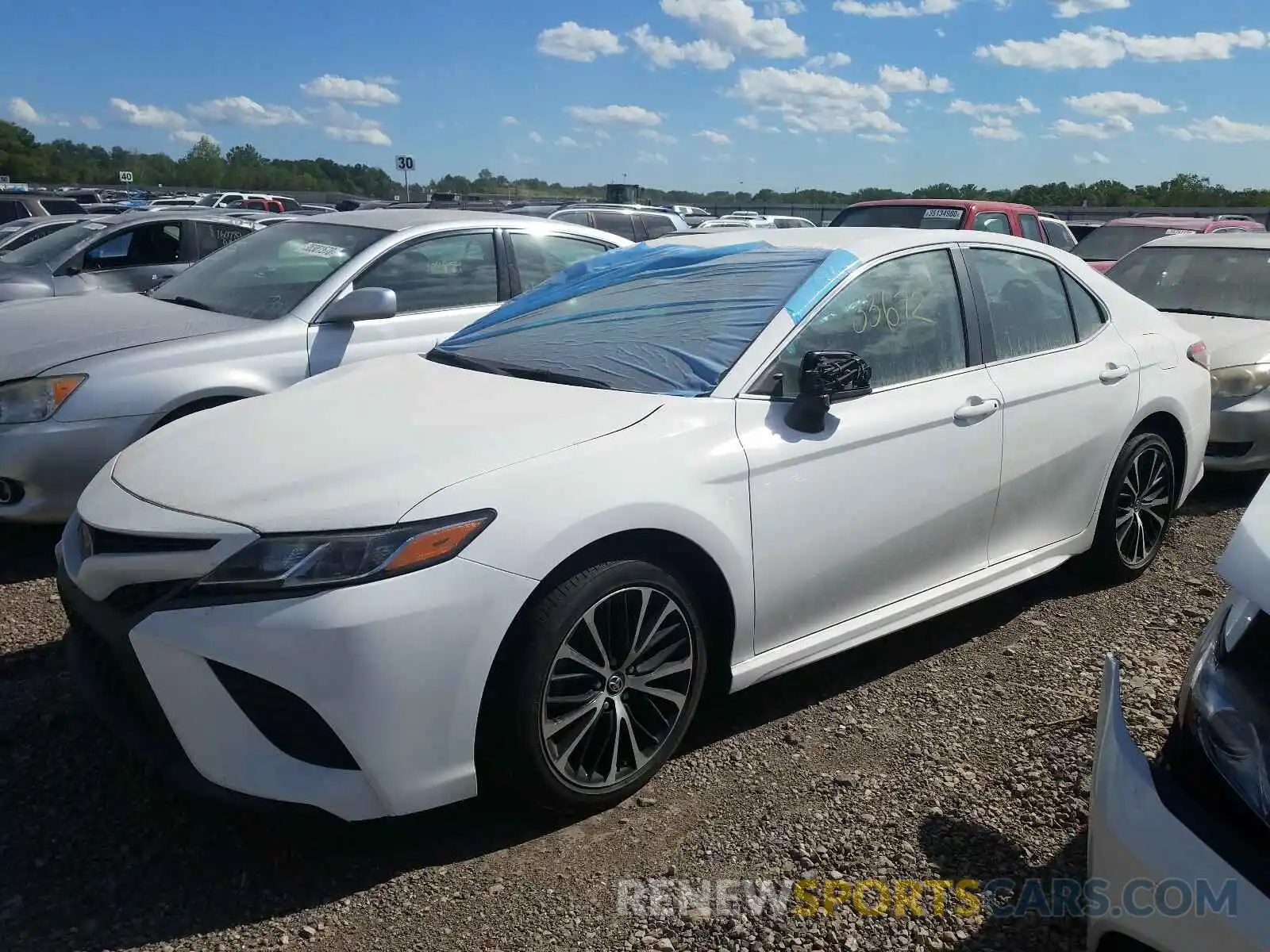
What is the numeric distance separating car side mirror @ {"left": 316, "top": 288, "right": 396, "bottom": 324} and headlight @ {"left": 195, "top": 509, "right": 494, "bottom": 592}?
106 inches

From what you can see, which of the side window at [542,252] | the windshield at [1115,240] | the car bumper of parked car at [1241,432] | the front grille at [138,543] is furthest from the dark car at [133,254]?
the windshield at [1115,240]

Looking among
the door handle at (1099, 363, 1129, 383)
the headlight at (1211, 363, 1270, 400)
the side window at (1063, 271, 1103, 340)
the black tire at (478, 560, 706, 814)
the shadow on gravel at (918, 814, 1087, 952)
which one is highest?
the side window at (1063, 271, 1103, 340)

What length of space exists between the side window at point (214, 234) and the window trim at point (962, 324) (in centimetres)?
757

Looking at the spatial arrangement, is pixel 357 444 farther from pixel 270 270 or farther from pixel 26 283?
pixel 26 283

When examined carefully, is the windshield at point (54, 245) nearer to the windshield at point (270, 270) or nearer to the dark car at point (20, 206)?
the windshield at point (270, 270)

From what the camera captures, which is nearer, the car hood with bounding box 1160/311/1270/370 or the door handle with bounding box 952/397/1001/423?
the door handle with bounding box 952/397/1001/423

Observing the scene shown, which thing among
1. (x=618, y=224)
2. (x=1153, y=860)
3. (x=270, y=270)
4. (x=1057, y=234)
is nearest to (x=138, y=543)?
(x=1153, y=860)

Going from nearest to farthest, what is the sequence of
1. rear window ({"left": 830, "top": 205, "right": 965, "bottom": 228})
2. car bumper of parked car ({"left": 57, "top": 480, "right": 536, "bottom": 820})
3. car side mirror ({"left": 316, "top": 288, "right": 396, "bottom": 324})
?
car bumper of parked car ({"left": 57, "top": 480, "right": 536, "bottom": 820}) → car side mirror ({"left": 316, "top": 288, "right": 396, "bottom": 324}) → rear window ({"left": 830, "top": 205, "right": 965, "bottom": 228})

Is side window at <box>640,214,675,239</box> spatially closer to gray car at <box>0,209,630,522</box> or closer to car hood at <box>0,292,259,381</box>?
gray car at <box>0,209,630,522</box>

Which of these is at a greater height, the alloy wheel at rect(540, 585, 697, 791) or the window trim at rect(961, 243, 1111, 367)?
the window trim at rect(961, 243, 1111, 367)

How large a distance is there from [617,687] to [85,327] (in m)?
3.65

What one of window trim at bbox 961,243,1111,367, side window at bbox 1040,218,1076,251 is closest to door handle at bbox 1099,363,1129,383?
window trim at bbox 961,243,1111,367

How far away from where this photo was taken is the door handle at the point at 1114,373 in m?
4.17

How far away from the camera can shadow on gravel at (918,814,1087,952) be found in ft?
8.04
